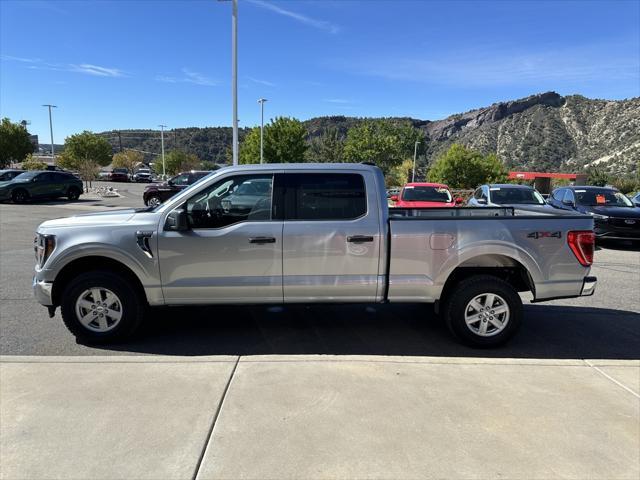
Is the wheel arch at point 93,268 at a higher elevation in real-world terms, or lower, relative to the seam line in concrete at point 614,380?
higher

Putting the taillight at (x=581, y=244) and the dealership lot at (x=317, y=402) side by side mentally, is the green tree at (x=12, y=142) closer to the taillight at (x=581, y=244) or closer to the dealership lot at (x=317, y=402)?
the dealership lot at (x=317, y=402)

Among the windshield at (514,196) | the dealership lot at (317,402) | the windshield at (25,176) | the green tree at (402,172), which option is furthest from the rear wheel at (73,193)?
the green tree at (402,172)

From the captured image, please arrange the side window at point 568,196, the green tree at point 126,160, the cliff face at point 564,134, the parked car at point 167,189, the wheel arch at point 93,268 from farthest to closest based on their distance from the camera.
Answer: the green tree at point 126,160 → the cliff face at point 564,134 → the parked car at point 167,189 → the side window at point 568,196 → the wheel arch at point 93,268

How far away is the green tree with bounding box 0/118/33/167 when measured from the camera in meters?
53.7

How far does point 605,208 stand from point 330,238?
1109cm

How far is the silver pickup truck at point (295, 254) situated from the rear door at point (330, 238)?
0.01 meters

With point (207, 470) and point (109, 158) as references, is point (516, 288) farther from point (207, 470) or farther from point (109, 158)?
point (109, 158)

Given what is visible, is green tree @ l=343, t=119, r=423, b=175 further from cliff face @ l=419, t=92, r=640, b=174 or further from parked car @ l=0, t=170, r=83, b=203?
parked car @ l=0, t=170, r=83, b=203

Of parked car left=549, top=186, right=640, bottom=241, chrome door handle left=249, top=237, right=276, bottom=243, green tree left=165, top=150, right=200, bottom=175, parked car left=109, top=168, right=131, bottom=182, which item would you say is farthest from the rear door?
green tree left=165, top=150, right=200, bottom=175

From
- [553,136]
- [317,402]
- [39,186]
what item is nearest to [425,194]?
[317,402]

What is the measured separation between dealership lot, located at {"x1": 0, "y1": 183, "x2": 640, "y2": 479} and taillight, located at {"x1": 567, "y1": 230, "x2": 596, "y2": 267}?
3.12 feet

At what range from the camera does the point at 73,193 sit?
25703 millimetres

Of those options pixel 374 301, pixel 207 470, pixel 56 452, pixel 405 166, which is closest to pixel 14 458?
pixel 56 452

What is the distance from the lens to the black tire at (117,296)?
Result: 468cm
